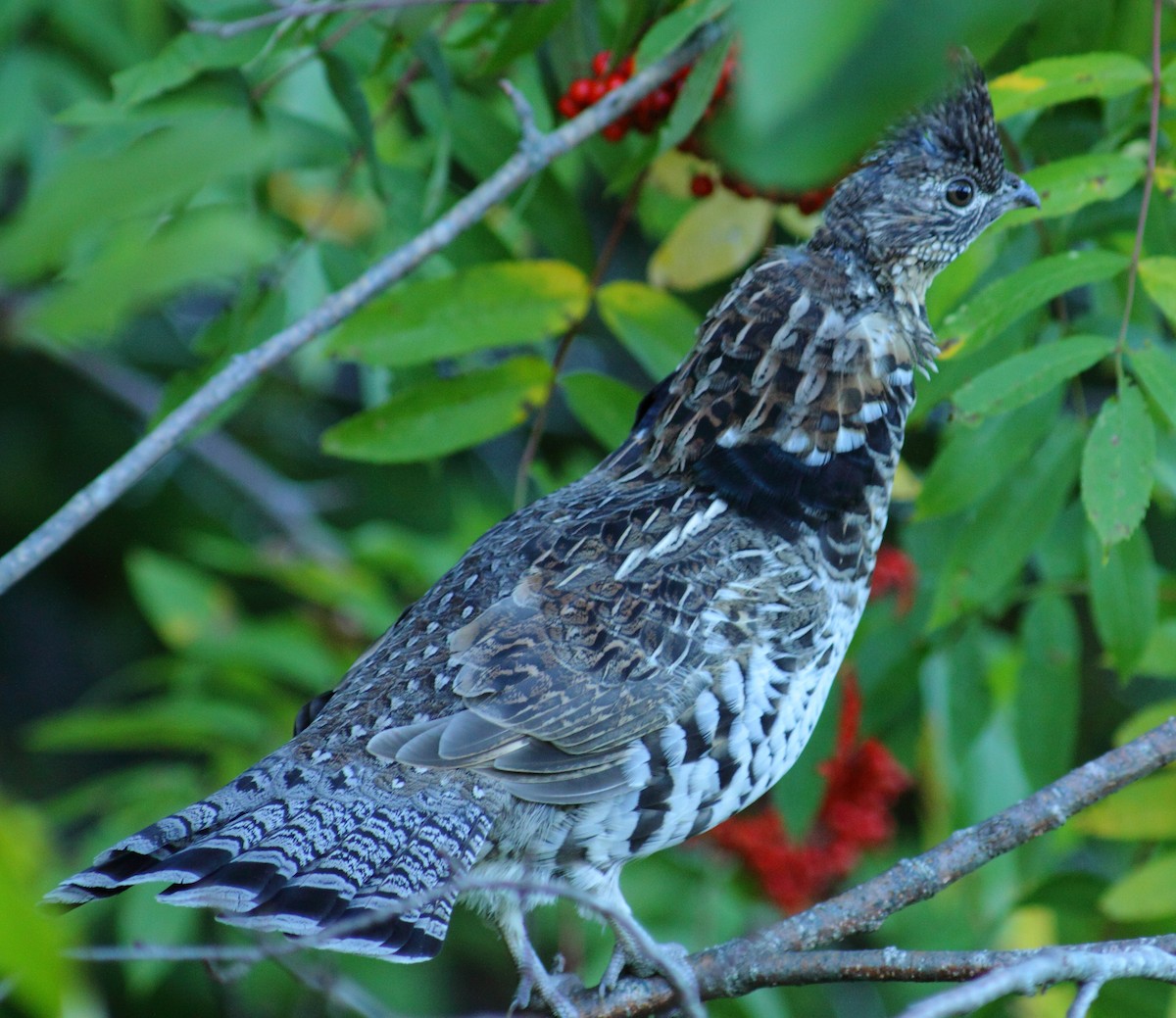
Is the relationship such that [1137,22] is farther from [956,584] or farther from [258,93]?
[258,93]

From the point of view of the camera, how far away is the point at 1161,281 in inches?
127

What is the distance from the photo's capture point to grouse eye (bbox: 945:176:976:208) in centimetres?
366

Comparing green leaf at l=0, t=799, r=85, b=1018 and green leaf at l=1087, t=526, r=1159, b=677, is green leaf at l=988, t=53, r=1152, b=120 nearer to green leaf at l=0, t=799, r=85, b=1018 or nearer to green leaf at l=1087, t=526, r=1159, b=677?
green leaf at l=1087, t=526, r=1159, b=677

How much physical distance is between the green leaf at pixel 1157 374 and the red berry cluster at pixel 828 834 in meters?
1.94

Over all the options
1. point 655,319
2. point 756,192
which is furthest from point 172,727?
point 756,192

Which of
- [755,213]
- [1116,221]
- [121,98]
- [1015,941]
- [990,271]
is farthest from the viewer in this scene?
[1015,941]

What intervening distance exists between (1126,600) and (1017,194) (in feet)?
3.50

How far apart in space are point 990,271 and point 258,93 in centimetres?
207

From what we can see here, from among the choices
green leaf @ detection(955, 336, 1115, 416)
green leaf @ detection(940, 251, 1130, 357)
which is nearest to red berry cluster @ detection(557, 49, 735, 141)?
green leaf @ detection(940, 251, 1130, 357)

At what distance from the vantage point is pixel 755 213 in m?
4.20

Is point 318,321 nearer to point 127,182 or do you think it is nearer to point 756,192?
point 756,192

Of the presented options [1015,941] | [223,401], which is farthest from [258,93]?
[1015,941]

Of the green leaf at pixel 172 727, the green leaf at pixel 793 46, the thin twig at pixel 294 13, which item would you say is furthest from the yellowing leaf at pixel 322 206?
the green leaf at pixel 793 46

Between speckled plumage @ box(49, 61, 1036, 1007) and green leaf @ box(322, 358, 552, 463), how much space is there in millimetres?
276
